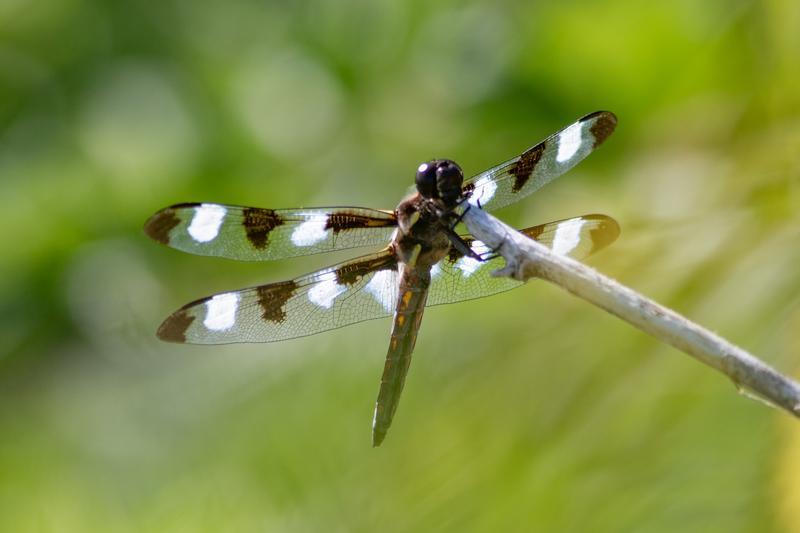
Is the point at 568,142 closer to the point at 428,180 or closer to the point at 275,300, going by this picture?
the point at 428,180

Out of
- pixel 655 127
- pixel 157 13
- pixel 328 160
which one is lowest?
pixel 655 127

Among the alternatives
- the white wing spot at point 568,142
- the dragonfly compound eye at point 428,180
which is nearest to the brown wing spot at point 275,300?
the dragonfly compound eye at point 428,180

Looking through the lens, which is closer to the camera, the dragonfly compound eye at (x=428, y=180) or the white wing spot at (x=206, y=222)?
the dragonfly compound eye at (x=428, y=180)

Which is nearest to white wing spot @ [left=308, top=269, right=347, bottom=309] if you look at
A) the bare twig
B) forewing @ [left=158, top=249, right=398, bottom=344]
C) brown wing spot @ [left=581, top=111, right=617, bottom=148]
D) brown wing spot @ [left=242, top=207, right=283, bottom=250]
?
forewing @ [left=158, top=249, right=398, bottom=344]

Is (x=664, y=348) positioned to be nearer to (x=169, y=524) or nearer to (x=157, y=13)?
(x=169, y=524)

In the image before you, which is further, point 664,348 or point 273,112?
point 273,112

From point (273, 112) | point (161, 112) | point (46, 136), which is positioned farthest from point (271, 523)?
point (46, 136)

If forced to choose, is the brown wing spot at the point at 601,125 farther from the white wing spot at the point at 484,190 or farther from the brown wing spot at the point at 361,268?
the brown wing spot at the point at 361,268
